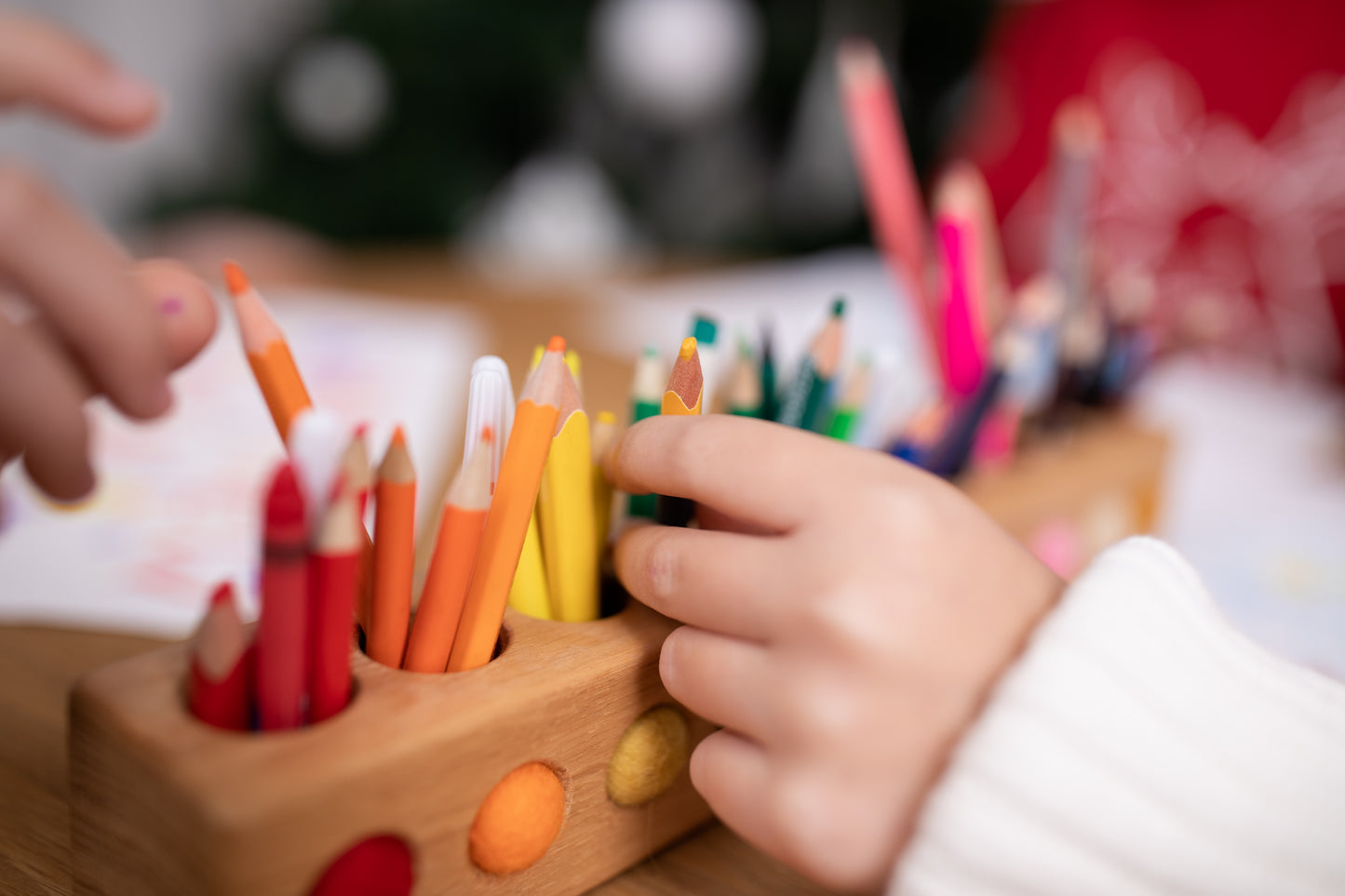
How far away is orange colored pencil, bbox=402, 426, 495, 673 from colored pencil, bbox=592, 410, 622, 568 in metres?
0.05

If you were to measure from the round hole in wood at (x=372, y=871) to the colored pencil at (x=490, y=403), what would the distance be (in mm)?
81

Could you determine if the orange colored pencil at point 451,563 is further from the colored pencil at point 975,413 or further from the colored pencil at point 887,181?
the colored pencil at point 887,181

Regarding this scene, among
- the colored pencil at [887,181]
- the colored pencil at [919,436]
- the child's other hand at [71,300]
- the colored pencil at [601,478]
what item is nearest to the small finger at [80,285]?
the child's other hand at [71,300]

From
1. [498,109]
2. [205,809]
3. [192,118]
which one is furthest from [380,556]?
[192,118]

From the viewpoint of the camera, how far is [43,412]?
220 millimetres

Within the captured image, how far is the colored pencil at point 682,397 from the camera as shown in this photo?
0.24 meters

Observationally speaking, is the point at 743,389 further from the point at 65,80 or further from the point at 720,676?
the point at 65,80

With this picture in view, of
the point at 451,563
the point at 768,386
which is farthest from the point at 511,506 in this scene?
the point at 768,386

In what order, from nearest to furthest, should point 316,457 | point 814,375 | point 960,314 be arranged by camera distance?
1. point 316,457
2. point 814,375
3. point 960,314

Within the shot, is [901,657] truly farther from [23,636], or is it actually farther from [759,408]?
[23,636]

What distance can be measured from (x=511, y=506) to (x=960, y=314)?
29cm

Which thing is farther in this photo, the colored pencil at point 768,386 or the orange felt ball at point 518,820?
the colored pencil at point 768,386

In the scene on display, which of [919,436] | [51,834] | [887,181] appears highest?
[887,181]

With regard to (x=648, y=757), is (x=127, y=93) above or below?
above
